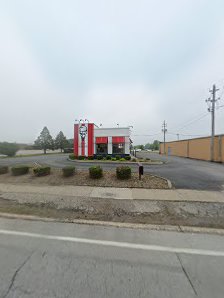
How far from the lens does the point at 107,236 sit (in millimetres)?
3787

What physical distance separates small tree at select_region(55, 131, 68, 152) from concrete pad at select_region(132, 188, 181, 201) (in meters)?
60.6

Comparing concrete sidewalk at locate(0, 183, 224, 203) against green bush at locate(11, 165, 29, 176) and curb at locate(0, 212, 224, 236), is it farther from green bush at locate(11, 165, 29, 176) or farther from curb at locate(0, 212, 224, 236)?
green bush at locate(11, 165, 29, 176)

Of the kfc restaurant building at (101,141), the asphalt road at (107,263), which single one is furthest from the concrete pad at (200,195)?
the kfc restaurant building at (101,141)

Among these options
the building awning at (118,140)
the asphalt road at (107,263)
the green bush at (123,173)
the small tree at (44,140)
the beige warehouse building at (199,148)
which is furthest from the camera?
the small tree at (44,140)

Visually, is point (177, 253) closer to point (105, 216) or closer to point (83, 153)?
point (105, 216)

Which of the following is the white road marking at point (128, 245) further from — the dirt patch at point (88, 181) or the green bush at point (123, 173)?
the green bush at point (123, 173)

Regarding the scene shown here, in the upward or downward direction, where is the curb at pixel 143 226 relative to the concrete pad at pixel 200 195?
downward

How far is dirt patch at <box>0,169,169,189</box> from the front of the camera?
846 cm

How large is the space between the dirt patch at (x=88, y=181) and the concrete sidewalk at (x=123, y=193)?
21.9 inches

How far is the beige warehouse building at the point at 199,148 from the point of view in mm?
23520

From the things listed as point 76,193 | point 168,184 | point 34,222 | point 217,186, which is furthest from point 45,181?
point 217,186

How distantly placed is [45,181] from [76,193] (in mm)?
2945

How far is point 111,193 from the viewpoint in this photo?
723 cm

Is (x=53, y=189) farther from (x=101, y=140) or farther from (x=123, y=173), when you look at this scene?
(x=101, y=140)
